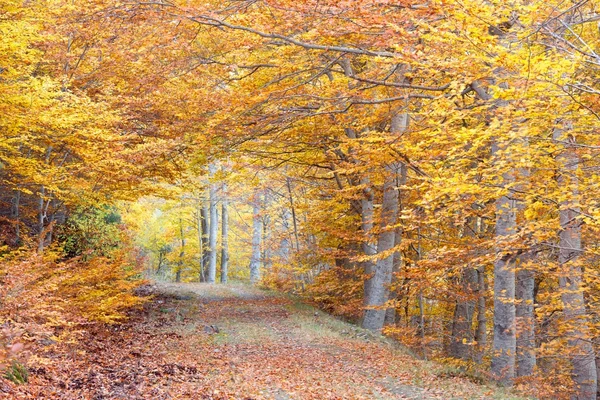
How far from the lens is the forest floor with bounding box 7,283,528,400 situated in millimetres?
7770

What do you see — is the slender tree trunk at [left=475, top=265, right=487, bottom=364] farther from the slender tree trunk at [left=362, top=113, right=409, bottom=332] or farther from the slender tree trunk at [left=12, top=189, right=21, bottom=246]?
the slender tree trunk at [left=12, top=189, right=21, bottom=246]

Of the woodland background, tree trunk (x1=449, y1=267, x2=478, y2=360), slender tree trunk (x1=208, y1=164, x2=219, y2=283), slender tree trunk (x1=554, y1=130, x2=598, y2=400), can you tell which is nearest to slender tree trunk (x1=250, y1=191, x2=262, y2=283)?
slender tree trunk (x1=208, y1=164, x2=219, y2=283)

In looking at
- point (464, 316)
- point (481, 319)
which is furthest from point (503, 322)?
point (464, 316)

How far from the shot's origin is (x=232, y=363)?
10.5m

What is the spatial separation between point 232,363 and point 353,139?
491cm

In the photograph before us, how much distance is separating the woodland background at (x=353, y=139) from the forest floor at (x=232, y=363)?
660mm

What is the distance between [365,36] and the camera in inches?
396

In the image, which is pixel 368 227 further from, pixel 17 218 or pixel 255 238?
pixel 255 238

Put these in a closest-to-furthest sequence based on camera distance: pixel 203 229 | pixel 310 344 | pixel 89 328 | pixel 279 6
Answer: pixel 279 6 → pixel 89 328 → pixel 310 344 → pixel 203 229

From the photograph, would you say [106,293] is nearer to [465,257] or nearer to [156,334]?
[156,334]

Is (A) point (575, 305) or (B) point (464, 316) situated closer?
(A) point (575, 305)

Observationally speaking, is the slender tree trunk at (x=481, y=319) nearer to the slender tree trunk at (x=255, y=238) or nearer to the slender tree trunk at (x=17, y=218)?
the slender tree trunk at (x=17, y=218)

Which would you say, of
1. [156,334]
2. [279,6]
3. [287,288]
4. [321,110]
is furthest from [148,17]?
[287,288]

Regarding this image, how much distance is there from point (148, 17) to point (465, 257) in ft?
22.6
